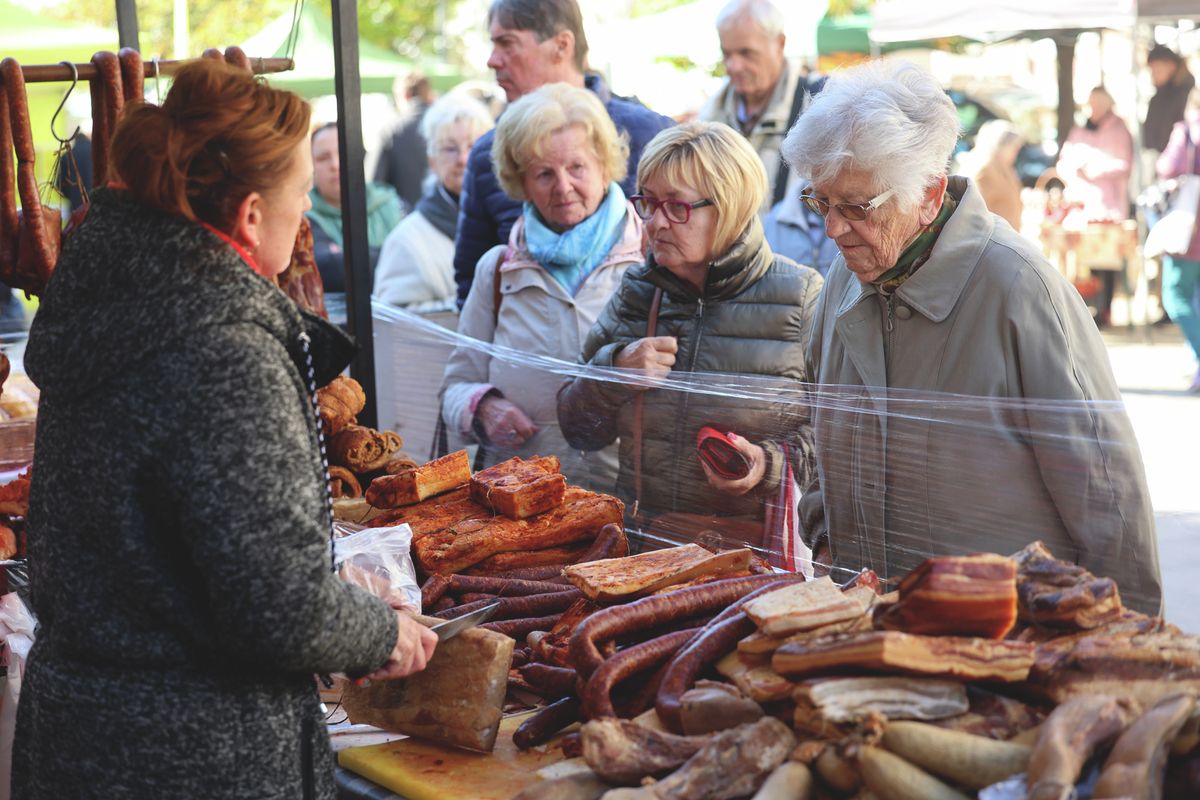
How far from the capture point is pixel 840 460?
2.87 metres

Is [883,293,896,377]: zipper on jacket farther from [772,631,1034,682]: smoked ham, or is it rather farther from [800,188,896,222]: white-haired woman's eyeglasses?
[772,631,1034,682]: smoked ham

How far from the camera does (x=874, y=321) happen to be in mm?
2902

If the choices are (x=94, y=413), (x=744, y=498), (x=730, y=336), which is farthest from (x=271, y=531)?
(x=730, y=336)

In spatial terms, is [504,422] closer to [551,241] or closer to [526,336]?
[526,336]

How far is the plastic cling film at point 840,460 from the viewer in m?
2.47

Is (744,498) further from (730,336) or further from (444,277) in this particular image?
(444,277)

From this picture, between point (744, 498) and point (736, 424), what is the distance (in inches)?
7.2

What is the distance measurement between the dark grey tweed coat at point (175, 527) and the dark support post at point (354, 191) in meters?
2.21

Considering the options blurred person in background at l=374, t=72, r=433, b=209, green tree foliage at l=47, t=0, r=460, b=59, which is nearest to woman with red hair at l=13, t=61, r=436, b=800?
blurred person in background at l=374, t=72, r=433, b=209

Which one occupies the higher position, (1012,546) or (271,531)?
(271,531)

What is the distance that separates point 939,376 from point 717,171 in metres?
1.07

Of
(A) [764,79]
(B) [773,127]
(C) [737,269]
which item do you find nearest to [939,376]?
(C) [737,269]

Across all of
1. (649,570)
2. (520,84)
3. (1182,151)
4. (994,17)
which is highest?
(994,17)

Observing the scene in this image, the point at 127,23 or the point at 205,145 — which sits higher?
the point at 127,23
